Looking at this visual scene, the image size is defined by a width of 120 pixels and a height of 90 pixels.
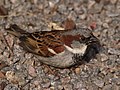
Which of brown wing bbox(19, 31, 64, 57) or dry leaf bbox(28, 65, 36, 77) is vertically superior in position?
brown wing bbox(19, 31, 64, 57)

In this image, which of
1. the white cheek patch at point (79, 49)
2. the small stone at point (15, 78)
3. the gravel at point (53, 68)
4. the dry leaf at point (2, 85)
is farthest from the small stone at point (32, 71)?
the white cheek patch at point (79, 49)

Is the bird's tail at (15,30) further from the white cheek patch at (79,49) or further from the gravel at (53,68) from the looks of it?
the white cheek patch at (79,49)

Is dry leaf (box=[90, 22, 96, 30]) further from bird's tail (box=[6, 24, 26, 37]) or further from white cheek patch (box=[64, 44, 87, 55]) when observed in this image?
bird's tail (box=[6, 24, 26, 37])

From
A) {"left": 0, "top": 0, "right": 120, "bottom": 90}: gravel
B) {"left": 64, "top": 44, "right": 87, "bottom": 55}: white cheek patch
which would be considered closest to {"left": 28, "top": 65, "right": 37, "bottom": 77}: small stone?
{"left": 0, "top": 0, "right": 120, "bottom": 90}: gravel

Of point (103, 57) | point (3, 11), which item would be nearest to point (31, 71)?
point (103, 57)

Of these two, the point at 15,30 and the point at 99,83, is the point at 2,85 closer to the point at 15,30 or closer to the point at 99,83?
the point at 15,30

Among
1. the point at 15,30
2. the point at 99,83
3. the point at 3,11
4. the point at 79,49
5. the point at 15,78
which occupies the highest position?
the point at 3,11

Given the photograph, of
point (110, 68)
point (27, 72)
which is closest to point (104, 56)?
point (110, 68)
